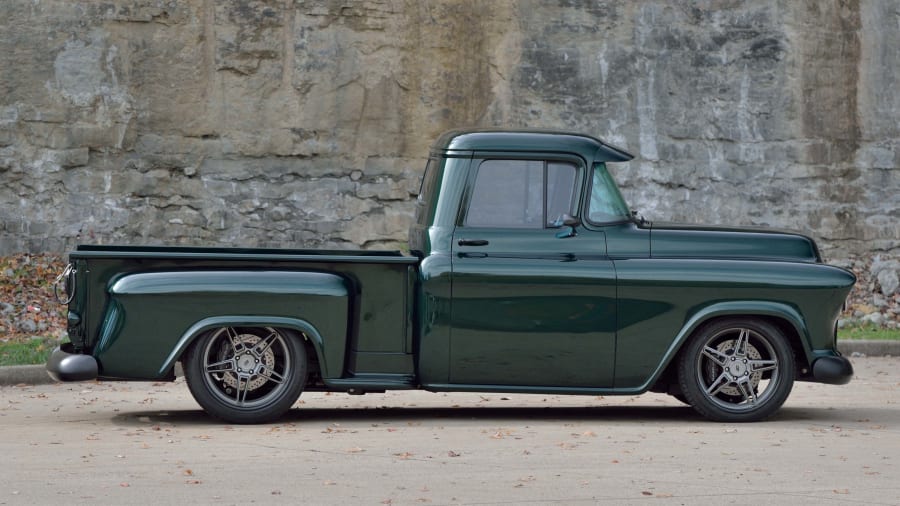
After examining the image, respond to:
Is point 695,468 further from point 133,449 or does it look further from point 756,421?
point 133,449

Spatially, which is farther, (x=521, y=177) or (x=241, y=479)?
(x=521, y=177)

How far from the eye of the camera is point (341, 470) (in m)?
7.09

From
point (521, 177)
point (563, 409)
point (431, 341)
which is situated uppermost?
point (521, 177)

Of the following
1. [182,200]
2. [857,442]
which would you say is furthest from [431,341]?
[182,200]

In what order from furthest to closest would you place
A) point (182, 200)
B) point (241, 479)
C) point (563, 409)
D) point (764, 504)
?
point (182, 200) → point (563, 409) → point (241, 479) → point (764, 504)

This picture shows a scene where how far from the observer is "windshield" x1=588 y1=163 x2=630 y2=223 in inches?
361

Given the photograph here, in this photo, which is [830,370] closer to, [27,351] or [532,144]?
[532,144]

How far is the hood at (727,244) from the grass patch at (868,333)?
5.55 metres

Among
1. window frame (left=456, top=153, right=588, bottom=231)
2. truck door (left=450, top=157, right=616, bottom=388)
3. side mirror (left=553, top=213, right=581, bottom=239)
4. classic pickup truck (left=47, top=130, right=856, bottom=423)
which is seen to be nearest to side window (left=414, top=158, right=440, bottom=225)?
classic pickup truck (left=47, top=130, right=856, bottom=423)

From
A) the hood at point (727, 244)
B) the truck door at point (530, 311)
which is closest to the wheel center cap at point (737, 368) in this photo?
the hood at point (727, 244)

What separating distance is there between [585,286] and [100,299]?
303cm

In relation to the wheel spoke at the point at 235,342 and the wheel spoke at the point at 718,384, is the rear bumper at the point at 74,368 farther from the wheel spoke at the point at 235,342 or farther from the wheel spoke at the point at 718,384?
the wheel spoke at the point at 718,384

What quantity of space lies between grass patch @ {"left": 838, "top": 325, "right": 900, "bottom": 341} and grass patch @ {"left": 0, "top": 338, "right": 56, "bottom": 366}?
8042 mm

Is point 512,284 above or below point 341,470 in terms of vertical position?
above
